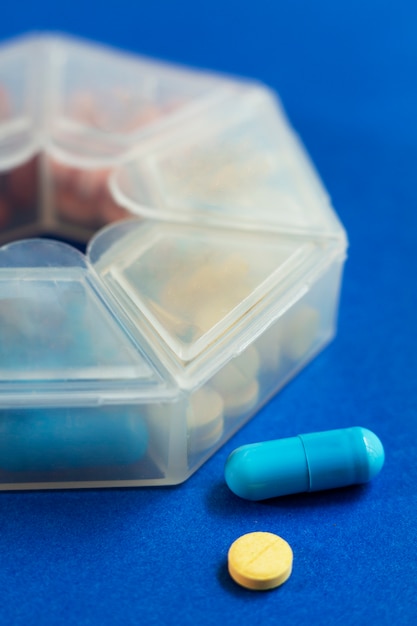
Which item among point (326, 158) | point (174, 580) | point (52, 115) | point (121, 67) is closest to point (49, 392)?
point (174, 580)

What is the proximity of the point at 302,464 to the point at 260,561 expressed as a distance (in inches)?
7.1

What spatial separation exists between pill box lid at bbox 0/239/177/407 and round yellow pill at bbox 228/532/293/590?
0.27 metres

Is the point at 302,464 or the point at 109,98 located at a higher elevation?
the point at 109,98

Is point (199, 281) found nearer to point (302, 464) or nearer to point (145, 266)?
point (145, 266)

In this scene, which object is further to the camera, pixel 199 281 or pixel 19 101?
pixel 19 101

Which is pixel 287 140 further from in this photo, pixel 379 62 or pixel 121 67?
pixel 379 62

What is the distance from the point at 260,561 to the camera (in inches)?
55.9

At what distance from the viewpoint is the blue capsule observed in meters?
1.51

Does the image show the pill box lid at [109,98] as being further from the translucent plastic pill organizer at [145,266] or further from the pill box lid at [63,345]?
the pill box lid at [63,345]

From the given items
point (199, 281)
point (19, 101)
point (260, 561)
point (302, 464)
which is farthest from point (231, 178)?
point (260, 561)

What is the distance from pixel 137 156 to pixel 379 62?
1344mm

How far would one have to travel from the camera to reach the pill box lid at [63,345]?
1.50m

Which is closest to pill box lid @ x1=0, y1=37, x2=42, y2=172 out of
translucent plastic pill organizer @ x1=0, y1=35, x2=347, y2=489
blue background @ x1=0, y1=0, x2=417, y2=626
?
translucent plastic pill organizer @ x1=0, y1=35, x2=347, y2=489

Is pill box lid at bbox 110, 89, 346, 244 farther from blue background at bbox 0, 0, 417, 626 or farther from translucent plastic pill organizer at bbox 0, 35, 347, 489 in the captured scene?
blue background at bbox 0, 0, 417, 626
